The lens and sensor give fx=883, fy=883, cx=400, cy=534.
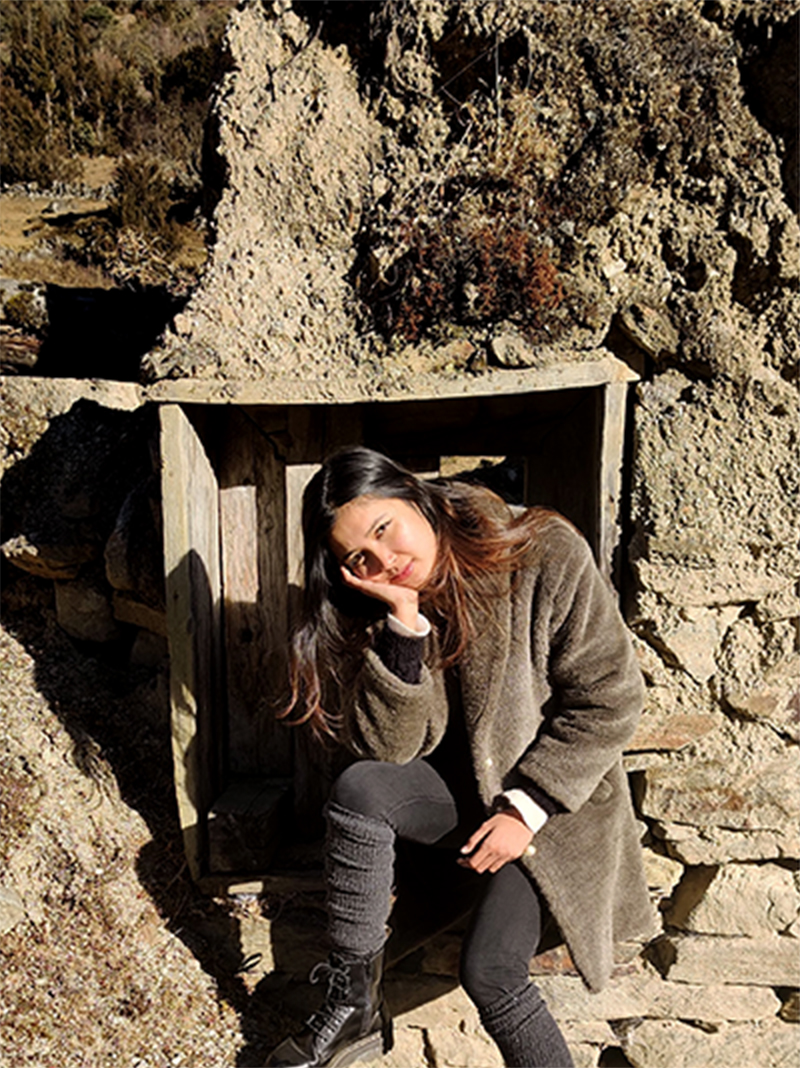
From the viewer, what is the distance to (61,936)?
264cm

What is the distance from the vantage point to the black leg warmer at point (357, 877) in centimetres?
223

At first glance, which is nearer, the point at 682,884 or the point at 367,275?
the point at 367,275

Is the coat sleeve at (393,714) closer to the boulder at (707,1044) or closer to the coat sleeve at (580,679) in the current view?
the coat sleeve at (580,679)

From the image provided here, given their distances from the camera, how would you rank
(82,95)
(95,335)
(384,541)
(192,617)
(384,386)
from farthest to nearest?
(82,95) → (95,335) → (192,617) → (384,386) → (384,541)

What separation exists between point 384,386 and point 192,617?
901mm

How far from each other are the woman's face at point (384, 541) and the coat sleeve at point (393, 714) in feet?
Result: 0.73

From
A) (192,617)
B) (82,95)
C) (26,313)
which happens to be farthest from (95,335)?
(82,95)

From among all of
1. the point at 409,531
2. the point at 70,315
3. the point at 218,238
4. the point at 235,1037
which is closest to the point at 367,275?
the point at 218,238

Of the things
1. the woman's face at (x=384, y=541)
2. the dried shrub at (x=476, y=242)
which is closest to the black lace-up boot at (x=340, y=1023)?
the woman's face at (x=384, y=541)

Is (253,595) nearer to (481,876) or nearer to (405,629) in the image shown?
(405,629)

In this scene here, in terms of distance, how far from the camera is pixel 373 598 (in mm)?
2297

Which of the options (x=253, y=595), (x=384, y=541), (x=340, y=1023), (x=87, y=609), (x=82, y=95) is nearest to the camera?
(x=384, y=541)

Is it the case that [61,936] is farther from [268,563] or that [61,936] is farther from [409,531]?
[409,531]

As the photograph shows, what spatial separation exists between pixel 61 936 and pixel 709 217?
2.83m
